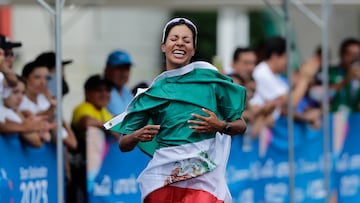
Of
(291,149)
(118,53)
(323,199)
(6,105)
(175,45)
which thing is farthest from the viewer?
(323,199)

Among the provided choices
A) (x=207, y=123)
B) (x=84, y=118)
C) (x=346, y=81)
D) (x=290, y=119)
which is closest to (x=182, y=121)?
(x=207, y=123)

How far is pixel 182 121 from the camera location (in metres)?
7.64

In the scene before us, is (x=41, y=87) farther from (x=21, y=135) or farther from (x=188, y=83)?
(x=188, y=83)

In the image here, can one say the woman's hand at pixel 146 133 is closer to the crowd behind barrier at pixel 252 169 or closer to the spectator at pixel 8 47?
the crowd behind barrier at pixel 252 169

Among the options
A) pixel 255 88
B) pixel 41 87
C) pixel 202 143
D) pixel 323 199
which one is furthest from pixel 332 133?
pixel 202 143

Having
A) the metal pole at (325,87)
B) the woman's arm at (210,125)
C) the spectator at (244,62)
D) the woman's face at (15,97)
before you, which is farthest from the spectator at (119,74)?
the woman's arm at (210,125)

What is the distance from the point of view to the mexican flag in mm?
7688

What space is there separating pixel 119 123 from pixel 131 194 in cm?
369

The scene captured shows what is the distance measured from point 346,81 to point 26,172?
5689 millimetres

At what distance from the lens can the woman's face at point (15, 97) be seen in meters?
10.1

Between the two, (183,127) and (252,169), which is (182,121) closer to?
(183,127)

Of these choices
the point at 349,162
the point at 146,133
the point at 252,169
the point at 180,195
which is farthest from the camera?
the point at 349,162

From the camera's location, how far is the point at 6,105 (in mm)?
10062

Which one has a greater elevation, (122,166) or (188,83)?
(188,83)
